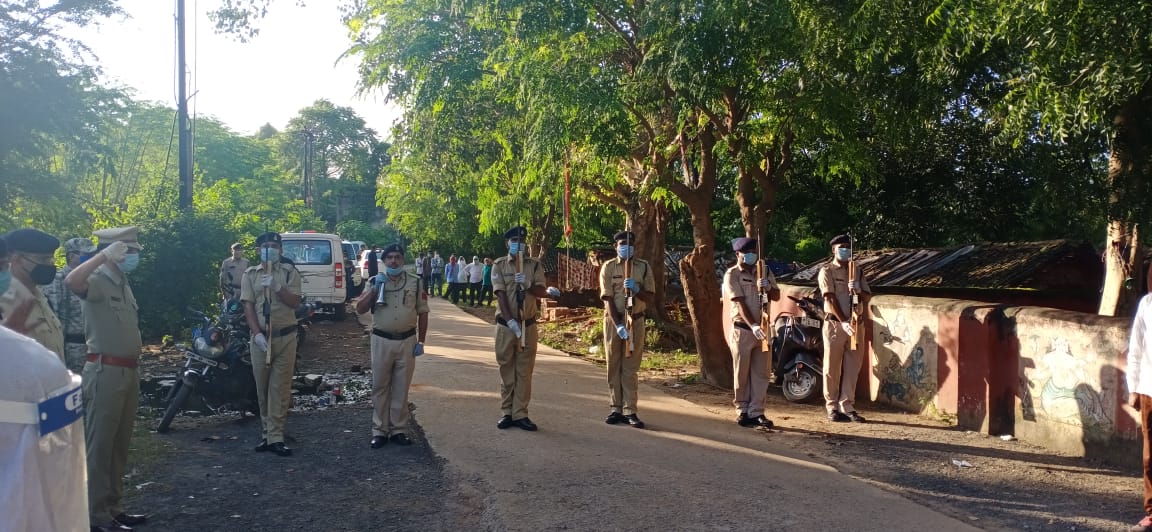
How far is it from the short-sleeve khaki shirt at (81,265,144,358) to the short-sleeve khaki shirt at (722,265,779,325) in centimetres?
533

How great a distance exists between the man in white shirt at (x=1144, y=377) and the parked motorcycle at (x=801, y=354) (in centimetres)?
426

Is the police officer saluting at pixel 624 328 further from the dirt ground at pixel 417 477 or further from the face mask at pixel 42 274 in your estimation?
the face mask at pixel 42 274

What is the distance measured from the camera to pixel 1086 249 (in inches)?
476

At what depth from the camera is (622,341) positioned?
8.36 m

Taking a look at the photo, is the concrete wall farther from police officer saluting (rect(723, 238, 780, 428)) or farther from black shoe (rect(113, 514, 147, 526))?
black shoe (rect(113, 514, 147, 526))

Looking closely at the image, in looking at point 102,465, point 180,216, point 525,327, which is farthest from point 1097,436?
point 180,216

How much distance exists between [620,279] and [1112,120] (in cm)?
509

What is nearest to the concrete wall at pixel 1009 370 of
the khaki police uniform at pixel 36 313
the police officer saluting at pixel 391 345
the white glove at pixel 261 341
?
the police officer saluting at pixel 391 345

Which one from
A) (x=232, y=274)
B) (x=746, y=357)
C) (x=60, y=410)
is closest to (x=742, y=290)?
(x=746, y=357)

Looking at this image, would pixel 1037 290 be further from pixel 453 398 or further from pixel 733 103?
pixel 453 398

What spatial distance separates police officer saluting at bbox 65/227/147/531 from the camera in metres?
5.26

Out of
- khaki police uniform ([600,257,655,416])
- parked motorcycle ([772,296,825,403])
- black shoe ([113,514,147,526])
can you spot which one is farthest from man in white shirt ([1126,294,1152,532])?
black shoe ([113,514,147,526])

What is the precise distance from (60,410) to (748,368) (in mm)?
6879

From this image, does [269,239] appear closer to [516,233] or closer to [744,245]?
[516,233]
